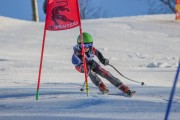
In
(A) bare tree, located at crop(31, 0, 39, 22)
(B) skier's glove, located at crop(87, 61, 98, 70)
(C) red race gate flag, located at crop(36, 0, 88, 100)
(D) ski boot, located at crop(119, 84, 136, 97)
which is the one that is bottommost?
(D) ski boot, located at crop(119, 84, 136, 97)

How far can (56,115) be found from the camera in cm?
526

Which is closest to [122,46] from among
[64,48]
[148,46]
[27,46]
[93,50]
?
[148,46]

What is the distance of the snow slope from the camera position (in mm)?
5539

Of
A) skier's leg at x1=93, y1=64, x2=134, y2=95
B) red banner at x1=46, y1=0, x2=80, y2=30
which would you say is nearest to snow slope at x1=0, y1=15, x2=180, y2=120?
skier's leg at x1=93, y1=64, x2=134, y2=95

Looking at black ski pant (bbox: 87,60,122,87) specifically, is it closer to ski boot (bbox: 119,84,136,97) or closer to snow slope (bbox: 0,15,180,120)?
ski boot (bbox: 119,84,136,97)

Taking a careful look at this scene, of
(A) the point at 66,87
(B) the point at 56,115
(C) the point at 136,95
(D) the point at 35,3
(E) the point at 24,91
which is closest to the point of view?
(B) the point at 56,115

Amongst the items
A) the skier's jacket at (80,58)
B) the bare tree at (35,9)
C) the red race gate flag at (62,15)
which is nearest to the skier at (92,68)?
the skier's jacket at (80,58)

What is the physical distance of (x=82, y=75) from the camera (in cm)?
1103

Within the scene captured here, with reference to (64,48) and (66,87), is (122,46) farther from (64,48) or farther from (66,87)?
(66,87)

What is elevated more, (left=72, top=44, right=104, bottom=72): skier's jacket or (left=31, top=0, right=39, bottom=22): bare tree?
(left=31, top=0, right=39, bottom=22): bare tree

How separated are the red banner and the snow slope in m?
0.96

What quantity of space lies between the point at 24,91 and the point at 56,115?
7.66 ft

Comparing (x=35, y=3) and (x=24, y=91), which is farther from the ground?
(x=35, y=3)

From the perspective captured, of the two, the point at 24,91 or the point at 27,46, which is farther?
the point at 27,46
